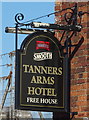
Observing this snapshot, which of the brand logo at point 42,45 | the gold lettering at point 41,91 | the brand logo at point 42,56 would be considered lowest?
the gold lettering at point 41,91

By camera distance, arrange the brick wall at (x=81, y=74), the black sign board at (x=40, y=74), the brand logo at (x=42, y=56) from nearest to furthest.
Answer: the black sign board at (x=40, y=74) → the brand logo at (x=42, y=56) → the brick wall at (x=81, y=74)

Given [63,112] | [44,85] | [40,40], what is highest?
[40,40]

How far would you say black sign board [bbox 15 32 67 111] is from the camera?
763cm

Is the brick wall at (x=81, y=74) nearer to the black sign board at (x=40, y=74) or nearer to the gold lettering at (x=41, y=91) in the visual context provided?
the black sign board at (x=40, y=74)

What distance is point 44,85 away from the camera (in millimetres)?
7734

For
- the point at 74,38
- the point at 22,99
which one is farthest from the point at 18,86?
the point at 74,38

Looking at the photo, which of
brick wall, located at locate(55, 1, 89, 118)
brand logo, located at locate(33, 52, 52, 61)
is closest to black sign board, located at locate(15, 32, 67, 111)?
brand logo, located at locate(33, 52, 52, 61)

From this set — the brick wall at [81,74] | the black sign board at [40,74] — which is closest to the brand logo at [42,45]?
the black sign board at [40,74]

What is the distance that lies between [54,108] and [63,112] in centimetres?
70

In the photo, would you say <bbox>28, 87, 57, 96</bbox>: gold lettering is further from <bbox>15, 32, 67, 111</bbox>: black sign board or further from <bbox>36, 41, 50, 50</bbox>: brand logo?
<bbox>36, 41, 50, 50</bbox>: brand logo

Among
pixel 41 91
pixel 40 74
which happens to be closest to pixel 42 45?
pixel 40 74

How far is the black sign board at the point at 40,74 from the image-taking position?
7633mm

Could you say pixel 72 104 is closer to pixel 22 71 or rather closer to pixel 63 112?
pixel 63 112

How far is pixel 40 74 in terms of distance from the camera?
25.3 ft
